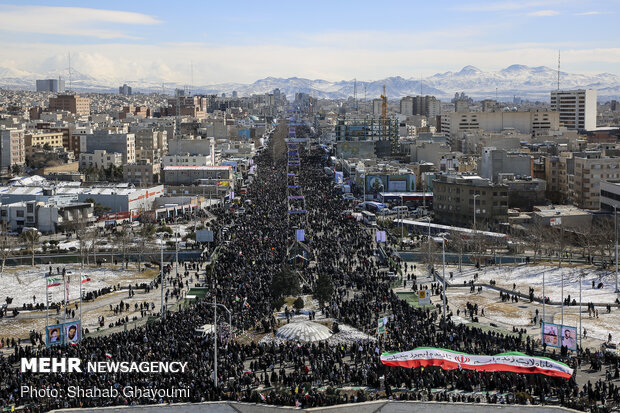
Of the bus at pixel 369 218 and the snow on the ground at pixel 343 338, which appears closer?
the snow on the ground at pixel 343 338

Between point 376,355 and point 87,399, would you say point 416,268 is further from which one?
point 87,399

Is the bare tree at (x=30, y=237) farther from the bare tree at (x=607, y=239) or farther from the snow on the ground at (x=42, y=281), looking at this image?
the bare tree at (x=607, y=239)

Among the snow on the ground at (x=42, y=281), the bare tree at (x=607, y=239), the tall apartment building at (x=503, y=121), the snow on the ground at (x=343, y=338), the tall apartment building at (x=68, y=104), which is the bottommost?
the snow on the ground at (x=42, y=281)

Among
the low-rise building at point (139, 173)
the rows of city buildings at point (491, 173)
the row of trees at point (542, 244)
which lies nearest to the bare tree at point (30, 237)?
the row of trees at point (542, 244)

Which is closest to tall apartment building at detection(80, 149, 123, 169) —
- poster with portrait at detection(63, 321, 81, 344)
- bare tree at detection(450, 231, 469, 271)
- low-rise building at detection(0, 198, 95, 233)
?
low-rise building at detection(0, 198, 95, 233)

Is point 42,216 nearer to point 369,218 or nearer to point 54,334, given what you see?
point 369,218

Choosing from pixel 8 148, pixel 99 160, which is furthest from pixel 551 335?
pixel 8 148
